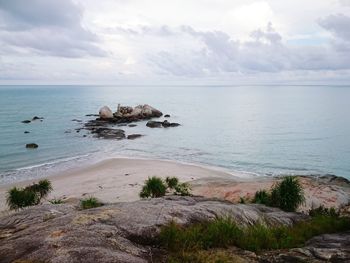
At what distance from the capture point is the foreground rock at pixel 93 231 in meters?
9.29

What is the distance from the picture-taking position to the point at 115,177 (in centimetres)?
4581

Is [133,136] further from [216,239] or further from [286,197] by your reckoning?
[216,239]

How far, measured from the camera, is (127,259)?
29.8 feet

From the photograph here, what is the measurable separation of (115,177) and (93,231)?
35548mm

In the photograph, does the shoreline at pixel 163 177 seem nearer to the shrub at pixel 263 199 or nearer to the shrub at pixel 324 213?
the shrub at pixel 263 199

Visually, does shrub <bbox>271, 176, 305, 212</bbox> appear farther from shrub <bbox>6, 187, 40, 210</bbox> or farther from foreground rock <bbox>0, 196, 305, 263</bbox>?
shrub <bbox>6, 187, 40, 210</bbox>

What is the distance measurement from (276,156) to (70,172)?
35.4m

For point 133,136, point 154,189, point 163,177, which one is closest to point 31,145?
point 133,136

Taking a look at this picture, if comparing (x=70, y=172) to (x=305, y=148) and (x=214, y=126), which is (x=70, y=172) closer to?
(x=305, y=148)

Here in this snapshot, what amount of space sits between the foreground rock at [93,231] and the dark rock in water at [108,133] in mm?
62980

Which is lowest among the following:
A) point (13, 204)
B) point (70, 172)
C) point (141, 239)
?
point (70, 172)

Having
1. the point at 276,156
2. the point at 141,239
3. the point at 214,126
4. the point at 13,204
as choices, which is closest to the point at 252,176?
the point at 276,156

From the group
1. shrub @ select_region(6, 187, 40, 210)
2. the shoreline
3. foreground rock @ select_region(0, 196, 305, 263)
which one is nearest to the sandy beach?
the shoreline

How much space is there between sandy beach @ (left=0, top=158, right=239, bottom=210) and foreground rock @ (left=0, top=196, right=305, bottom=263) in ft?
67.0
